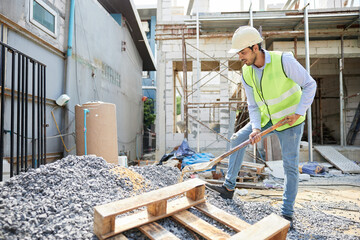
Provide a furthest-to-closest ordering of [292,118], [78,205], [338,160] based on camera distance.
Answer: [338,160] < [292,118] < [78,205]

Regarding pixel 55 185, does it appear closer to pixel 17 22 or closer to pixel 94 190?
pixel 94 190

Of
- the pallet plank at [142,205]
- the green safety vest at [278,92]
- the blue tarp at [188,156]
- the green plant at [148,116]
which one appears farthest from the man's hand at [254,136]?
the green plant at [148,116]

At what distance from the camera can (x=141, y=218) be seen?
201cm

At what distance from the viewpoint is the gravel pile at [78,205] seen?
1793mm

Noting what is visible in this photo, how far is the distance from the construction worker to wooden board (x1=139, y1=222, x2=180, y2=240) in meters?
1.47

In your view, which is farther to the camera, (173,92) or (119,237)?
(173,92)

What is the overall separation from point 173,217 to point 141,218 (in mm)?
322

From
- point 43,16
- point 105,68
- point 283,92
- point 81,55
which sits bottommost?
point 283,92

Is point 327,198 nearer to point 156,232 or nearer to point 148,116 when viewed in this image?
point 156,232

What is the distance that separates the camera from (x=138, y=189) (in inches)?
114

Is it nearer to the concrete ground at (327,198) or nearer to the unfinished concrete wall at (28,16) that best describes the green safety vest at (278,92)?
the concrete ground at (327,198)

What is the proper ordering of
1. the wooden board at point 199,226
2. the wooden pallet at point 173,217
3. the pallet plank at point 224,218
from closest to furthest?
the wooden pallet at point 173,217 → the wooden board at point 199,226 → the pallet plank at point 224,218

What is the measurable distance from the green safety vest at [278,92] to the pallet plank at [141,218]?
138 cm

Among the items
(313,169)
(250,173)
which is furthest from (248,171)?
(313,169)
